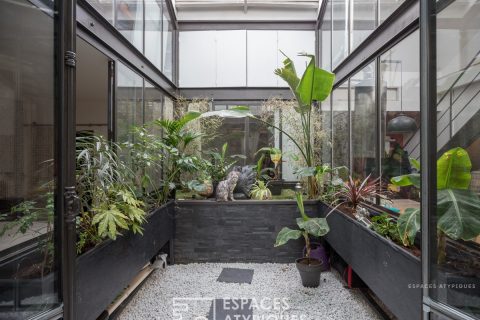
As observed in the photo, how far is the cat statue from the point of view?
3.93 m

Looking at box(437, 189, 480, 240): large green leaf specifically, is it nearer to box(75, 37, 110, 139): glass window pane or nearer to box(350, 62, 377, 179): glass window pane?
box(350, 62, 377, 179): glass window pane

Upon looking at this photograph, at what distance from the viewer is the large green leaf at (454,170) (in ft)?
4.81

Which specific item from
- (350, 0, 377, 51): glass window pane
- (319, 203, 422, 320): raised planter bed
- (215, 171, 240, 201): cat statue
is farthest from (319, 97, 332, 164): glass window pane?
(319, 203, 422, 320): raised planter bed

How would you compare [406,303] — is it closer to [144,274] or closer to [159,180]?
[144,274]

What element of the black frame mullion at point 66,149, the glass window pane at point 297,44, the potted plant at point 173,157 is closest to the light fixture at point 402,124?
the potted plant at point 173,157

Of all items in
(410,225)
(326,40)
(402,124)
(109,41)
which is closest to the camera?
(410,225)

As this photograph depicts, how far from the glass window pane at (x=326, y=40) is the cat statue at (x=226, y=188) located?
2.44 metres

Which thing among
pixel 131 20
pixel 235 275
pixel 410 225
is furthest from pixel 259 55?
pixel 410 225

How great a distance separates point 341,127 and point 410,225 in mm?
2286

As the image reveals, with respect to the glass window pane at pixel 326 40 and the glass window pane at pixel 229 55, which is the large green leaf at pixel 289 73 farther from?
the glass window pane at pixel 229 55

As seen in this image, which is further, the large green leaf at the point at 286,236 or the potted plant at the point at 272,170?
the potted plant at the point at 272,170

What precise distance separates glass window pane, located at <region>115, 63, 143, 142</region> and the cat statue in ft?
4.53

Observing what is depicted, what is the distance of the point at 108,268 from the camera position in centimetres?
Answer: 204

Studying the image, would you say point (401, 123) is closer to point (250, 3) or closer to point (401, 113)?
point (401, 113)
